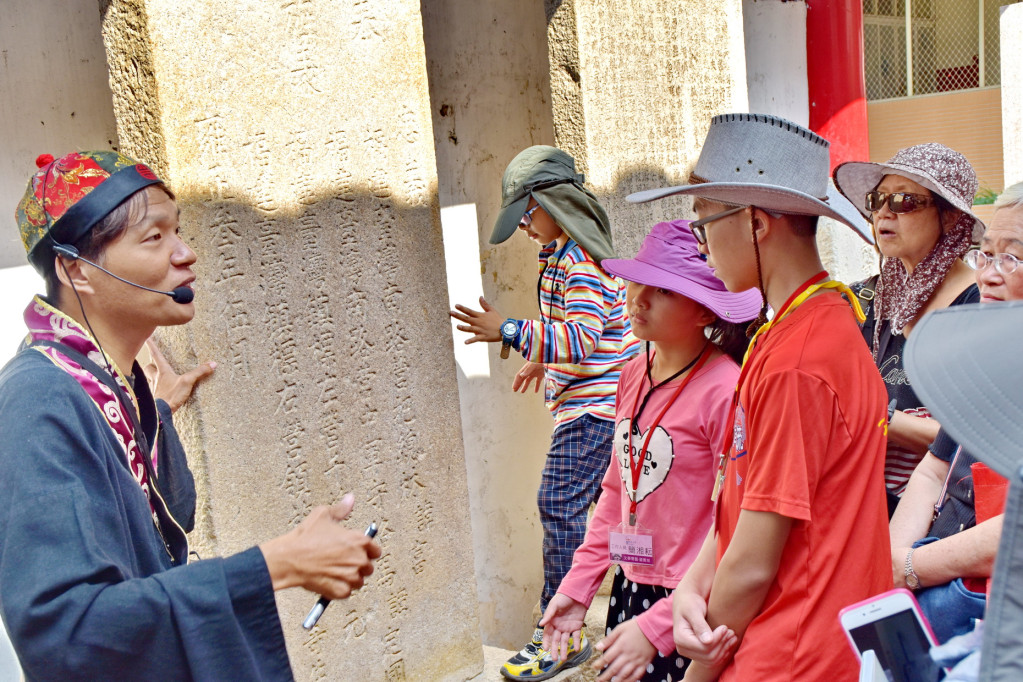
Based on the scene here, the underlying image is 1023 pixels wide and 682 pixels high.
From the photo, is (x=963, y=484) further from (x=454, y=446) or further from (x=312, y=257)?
(x=312, y=257)

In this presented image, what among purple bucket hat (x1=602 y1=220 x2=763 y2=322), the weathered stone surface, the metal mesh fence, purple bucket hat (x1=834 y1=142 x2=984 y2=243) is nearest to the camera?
purple bucket hat (x1=602 y1=220 x2=763 y2=322)

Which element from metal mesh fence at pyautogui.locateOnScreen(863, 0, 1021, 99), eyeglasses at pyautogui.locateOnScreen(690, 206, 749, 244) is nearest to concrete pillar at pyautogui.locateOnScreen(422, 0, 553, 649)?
eyeglasses at pyautogui.locateOnScreen(690, 206, 749, 244)

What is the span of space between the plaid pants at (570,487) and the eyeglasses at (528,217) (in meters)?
0.80

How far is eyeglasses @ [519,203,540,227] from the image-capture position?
3646 mm

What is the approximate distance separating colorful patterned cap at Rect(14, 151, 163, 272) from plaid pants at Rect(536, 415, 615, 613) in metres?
2.17

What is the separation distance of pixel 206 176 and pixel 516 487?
7.89 feet

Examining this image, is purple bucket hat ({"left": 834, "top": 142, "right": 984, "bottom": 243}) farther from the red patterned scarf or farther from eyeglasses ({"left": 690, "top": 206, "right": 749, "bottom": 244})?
the red patterned scarf

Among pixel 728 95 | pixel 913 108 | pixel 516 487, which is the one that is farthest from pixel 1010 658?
pixel 913 108

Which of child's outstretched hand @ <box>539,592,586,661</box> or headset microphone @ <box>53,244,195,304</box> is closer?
headset microphone @ <box>53,244,195,304</box>

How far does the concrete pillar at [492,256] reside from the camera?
14.2 feet

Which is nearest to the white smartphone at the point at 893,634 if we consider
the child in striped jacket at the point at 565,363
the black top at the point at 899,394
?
the black top at the point at 899,394

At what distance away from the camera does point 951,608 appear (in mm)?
2031

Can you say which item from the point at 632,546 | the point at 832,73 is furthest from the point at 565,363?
the point at 832,73

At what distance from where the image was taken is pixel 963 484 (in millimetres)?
2188
